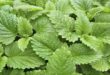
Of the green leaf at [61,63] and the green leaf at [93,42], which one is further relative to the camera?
the green leaf at [93,42]

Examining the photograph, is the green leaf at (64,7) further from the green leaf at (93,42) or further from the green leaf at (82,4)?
the green leaf at (93,42)

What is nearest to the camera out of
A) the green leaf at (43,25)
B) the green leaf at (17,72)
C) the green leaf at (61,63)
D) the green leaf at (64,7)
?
the green leaf at (61,63)

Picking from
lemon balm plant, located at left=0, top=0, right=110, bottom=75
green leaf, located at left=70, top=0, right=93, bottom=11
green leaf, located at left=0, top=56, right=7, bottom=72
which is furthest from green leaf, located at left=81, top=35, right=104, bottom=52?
green leaf, located at left=0, top=56, right=7, bottom=72

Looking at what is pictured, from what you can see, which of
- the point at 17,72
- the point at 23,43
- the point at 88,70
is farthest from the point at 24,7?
the point at 88,70

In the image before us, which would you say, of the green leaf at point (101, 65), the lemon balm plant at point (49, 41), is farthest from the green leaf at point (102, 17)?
the green leaf at point (101, 65)

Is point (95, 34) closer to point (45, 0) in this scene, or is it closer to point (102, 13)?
point (102, 13)

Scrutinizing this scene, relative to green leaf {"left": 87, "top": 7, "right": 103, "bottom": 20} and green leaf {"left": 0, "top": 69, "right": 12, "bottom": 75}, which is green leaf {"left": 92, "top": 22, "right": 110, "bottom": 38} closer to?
green leaf {"left": 87, "top": 7, "right": 103, "bottom": 20}

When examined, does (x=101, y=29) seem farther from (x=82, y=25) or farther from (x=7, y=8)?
(x=7, y=8)
